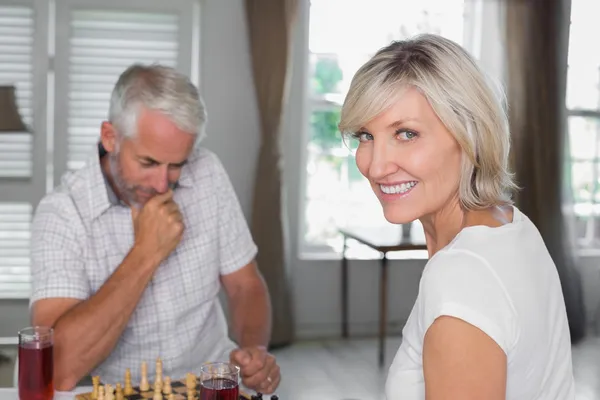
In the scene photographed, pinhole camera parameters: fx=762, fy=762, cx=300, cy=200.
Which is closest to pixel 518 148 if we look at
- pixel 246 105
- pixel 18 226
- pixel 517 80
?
pixel 517 80

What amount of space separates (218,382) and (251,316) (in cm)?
92

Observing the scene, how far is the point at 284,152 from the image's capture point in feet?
15.8

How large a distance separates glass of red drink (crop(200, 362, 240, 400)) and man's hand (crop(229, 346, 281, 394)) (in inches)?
17.3

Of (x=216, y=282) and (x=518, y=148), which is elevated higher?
(x=518, y=148)

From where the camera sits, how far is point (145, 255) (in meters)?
1.95

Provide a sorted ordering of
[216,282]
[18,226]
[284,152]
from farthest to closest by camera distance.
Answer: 1. [284,152]
2. [18,226]
3. [216,282]

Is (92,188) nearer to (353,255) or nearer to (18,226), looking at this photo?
(18,226)

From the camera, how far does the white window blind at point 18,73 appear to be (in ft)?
14.4

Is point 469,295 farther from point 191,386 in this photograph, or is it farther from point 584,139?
point 584,139

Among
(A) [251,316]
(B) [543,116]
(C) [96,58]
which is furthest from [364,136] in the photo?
(B) [543,116]

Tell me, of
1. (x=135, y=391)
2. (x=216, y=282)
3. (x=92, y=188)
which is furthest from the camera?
(x=216, y=282)

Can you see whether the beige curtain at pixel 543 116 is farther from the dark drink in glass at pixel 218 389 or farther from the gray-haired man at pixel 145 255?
the dark drink in glass at pixel 218 389

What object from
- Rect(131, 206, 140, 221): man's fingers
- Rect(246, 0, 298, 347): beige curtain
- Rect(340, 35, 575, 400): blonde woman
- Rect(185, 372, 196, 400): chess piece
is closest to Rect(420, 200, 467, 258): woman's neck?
Rect(340, 35, 575, 400): blonde woman

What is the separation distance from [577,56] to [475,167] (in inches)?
174
